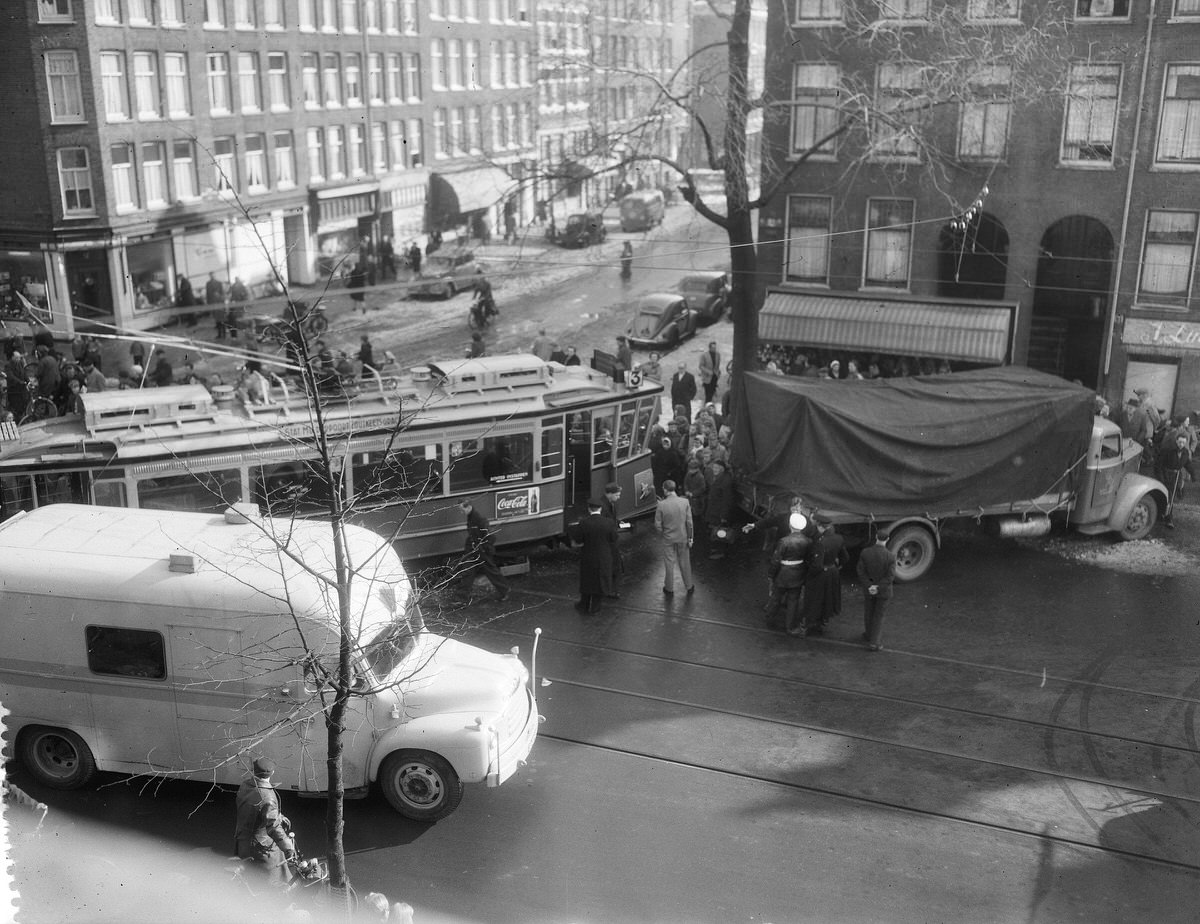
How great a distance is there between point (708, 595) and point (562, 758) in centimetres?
547

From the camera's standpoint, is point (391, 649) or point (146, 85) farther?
point (146, 85)

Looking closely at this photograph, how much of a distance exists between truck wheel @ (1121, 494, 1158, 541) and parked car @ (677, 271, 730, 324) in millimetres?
19669

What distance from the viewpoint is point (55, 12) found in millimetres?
35812

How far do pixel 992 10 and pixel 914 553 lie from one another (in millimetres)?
Answer: 14492

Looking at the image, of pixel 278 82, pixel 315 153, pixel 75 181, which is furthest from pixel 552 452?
pixel 315 153

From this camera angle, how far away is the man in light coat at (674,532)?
17953mm

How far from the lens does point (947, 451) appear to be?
60.8 ft

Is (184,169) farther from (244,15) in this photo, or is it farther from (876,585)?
(876,585)

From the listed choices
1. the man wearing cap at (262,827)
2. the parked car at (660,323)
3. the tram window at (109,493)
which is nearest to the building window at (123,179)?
the parked car at (660,323)

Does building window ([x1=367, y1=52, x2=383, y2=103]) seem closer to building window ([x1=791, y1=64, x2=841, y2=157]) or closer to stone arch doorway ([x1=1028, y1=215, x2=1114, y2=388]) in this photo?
building window ([x1=791, y1=64, x2=841, y2=157])

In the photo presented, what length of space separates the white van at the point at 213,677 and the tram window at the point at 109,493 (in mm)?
4125

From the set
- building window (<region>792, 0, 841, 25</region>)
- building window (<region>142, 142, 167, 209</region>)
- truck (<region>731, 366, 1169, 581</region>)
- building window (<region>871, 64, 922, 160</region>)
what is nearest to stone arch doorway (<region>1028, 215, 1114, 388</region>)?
building window (<region>871, 64, 922, 160</region>)

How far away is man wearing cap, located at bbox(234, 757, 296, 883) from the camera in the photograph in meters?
9.75

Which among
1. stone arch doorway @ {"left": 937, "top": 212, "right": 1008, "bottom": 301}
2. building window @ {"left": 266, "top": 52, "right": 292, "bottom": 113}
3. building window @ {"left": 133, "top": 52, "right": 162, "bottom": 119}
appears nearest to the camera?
stone arch doorway @ {"left": 937, "top": 212, "right": 1008, "bottom": 301}
